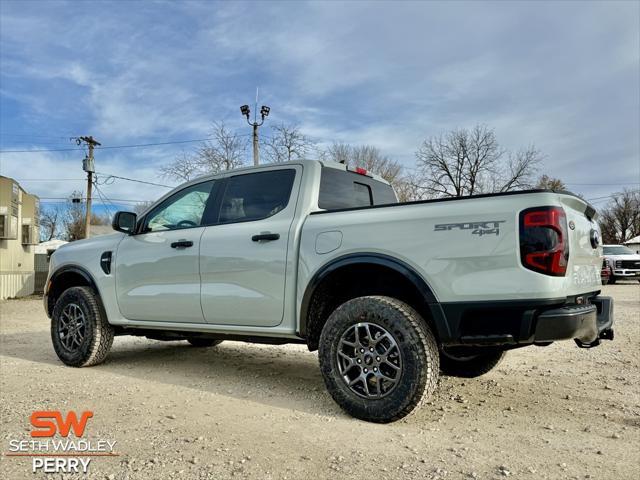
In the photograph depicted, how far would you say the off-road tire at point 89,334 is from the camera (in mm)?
5426

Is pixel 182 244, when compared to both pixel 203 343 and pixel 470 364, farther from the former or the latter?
pixel 470 364

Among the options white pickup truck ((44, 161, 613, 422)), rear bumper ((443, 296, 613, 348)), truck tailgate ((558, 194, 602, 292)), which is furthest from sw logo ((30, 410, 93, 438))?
truck tailgate ((558, 194, 602, 292))

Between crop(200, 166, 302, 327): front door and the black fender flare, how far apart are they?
25 centimetres

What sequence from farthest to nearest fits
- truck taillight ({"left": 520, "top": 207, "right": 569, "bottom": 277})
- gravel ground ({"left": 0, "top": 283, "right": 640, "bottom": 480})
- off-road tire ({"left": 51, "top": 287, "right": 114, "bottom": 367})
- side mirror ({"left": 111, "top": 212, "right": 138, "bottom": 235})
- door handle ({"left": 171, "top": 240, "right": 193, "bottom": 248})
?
off-road tire ({"left": 51, "top": 287, "right": 114, "bottom": 367}) < side mirror ({"left": 111, "top": 212, "right": 138, "bottom": 235}) < door handle ({"left": 171, "top": 240, "right": 193, "bottom": 248}) < truck taillight ({"left": 520, "top": 207, "right": 569, "bottom": 277}) < gravel ground ({"left": 0, "top": 283, "right": 640, "bottom": 480})

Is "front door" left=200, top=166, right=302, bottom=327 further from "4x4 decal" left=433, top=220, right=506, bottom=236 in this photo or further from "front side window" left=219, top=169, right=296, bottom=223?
"4x4 decal" left=433, top=220, right=506, bottom=236

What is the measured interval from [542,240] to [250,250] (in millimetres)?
2251

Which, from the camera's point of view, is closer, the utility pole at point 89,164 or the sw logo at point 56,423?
the sw logo at point 56,423

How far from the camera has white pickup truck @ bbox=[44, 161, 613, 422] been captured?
10.5ft

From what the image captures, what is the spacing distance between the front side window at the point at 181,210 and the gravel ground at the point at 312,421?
150 centimetres

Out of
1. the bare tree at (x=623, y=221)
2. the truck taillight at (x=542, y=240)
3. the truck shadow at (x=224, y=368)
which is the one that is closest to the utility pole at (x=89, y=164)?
the truck shadow at (x=224, y=368)

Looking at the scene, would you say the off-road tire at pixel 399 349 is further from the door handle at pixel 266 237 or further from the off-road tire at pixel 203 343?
the off-road tire at pixel 203 343

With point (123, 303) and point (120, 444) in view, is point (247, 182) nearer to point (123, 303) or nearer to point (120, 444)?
point (123, 303)

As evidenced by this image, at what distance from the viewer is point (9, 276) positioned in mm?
19281

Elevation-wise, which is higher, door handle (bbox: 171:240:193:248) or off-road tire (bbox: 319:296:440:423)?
door handle (bbox: 171:240:193:248)
